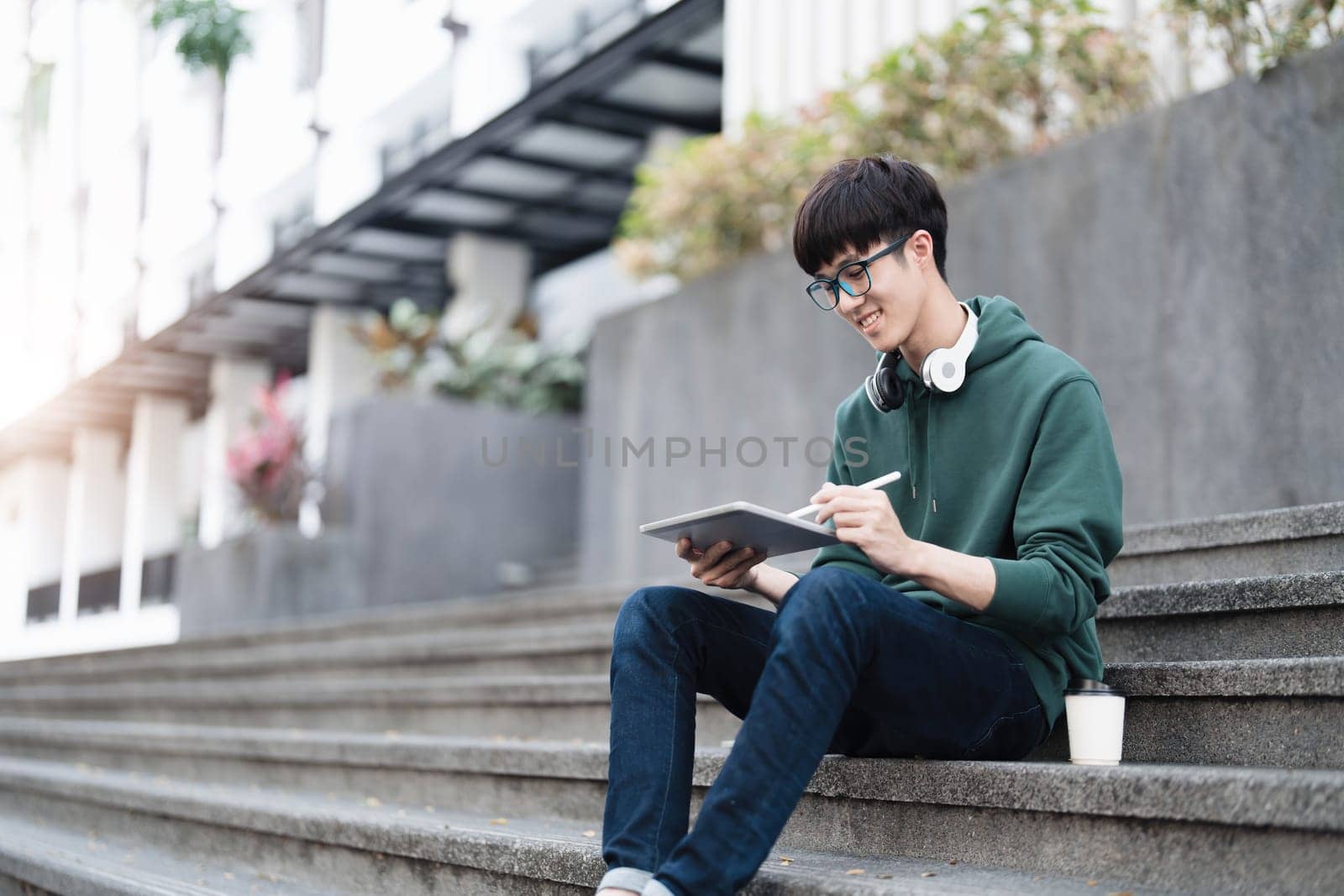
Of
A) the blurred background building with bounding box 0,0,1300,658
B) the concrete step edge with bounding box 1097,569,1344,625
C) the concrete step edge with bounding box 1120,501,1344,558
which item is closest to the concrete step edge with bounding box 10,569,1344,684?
the concrete step edge with bounding box 1097,569,1344,625

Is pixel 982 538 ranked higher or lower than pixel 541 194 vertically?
lower

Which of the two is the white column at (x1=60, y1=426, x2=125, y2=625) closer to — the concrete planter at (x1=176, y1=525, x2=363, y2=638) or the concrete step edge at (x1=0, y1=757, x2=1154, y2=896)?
the concrete planter at (x1=176, y1=525, x2=363, y2=638)

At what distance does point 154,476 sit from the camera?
16359mm

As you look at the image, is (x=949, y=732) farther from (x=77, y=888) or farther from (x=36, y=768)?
(x=36, y=768)

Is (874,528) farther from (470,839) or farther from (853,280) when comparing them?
(470,839)

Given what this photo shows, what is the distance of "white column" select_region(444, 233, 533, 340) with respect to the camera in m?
11.2

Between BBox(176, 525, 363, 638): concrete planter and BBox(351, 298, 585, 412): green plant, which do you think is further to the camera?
BBox(351, 298, 585, 412): green plant

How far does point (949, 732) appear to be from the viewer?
1789 mm

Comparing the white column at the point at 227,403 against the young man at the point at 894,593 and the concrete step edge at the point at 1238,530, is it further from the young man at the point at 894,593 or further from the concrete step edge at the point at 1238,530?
the young man at the point at 894,593

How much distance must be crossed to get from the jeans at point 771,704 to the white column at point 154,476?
15.2 metres

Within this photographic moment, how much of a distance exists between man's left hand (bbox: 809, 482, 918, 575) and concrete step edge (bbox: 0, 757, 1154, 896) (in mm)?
419

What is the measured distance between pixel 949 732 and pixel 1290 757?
0.46 meters

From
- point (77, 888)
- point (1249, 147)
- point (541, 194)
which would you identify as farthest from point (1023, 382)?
point (541, 194)

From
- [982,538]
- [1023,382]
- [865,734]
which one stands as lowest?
[865,734]
